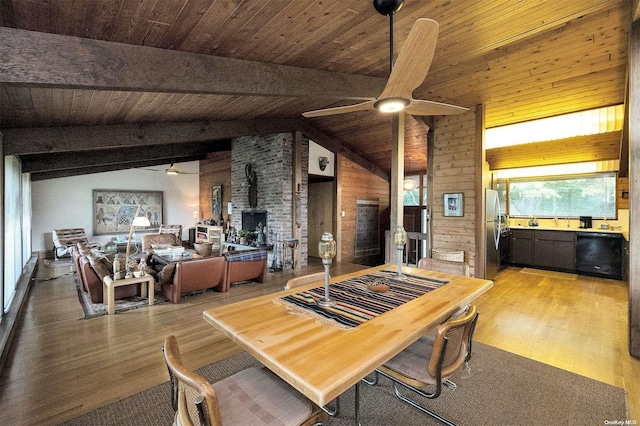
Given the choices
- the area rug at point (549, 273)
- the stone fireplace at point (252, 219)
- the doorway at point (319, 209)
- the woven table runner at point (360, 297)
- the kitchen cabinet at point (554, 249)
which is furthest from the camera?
the doorway at point (319, 209)

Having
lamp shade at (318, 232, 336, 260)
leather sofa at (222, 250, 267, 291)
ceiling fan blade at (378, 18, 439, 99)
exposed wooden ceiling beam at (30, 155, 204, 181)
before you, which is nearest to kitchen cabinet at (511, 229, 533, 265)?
leather sofa at (222, 250, 267, 291)

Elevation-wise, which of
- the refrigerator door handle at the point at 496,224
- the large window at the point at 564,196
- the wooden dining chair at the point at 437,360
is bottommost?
the wooden dining chair at the point at 437,360

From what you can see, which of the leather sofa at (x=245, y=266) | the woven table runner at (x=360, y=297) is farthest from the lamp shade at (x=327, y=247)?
the leather sofa at (x=245, y=266)

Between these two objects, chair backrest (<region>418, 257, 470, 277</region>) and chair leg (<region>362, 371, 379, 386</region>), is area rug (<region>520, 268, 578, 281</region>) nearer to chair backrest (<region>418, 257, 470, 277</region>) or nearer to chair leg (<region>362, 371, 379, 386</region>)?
chair backrest (<region>418, 257, 470, 277</region>)

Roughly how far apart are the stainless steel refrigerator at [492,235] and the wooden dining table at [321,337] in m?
3.69

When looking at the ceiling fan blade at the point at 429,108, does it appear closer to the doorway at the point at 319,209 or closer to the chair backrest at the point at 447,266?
the chair backrest at the point at 447,266

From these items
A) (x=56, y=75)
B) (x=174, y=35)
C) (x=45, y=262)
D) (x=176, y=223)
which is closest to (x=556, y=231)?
(x=174, y=35)

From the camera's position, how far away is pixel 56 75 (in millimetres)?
2070

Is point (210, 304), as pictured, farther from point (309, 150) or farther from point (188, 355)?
point (309, 150)

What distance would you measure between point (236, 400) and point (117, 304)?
3.67 meters

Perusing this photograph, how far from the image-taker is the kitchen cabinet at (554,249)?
585 cm

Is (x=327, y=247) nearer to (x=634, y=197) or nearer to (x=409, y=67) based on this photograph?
(x=409, y=67)

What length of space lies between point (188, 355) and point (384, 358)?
88.3 inches

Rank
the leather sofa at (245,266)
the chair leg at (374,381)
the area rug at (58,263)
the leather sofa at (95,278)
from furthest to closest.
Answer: the area rug at (58,263) → the leather sofa at (245,266) → the leather sofa at (95,278) → the chair leg at (374,381)
